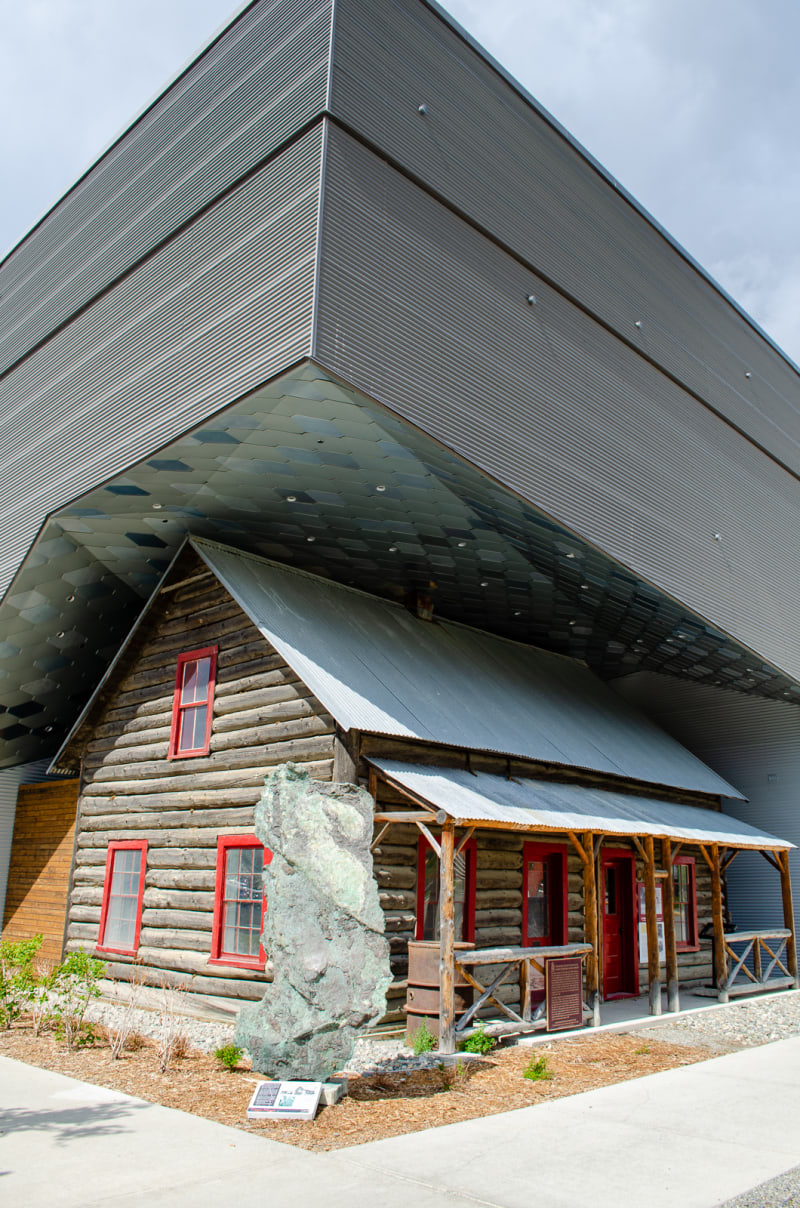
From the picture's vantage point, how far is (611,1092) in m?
8.17

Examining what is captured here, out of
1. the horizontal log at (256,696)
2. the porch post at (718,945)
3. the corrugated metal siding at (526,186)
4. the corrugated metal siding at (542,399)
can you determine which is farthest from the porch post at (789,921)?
the horizontal log at (256,696)

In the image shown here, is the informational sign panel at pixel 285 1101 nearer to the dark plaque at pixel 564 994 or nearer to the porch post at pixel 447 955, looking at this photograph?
the porch post at pixel 447 955

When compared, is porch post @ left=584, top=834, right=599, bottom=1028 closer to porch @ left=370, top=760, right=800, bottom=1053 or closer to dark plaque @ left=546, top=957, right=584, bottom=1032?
porch @ left=370, top=760, right=800, bottom=1053

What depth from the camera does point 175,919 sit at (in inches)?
476

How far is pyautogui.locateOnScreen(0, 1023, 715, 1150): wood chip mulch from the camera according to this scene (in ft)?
22.3

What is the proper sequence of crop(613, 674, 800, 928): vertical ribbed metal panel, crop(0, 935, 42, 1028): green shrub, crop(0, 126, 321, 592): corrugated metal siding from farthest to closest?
1. crop(613, 674, 800, 928): vertical ribbed metal panel
2. crop(0, 935, 42, 1028): green shrub
3. crop(0, 126, 321, 592): corrugated metal siding

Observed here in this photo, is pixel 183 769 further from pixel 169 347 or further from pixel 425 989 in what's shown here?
pixel 169 347

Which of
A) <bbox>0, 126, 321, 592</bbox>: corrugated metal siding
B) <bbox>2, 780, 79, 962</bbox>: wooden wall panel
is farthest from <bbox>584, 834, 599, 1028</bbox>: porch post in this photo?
<bbox>2, 780, 79, 962</bbox>: wooden wall panel

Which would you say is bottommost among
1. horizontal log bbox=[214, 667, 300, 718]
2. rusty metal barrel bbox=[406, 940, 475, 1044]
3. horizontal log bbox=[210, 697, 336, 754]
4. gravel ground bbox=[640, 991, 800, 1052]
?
gravel ground bbox=[640, 991, 800, 1052]

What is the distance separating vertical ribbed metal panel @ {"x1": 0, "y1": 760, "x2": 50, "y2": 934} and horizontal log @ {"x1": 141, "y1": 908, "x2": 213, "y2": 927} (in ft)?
20.7

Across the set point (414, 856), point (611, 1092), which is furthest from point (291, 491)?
point (611, 1092)

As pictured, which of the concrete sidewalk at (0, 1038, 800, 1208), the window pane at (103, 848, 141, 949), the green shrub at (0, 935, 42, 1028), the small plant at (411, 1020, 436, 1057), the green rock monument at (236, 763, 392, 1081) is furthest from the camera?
the window pane at (103, 848, 141, 949)

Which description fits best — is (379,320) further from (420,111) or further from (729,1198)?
(729,1198)

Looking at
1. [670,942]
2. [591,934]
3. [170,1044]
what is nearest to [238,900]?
[170,1044]
